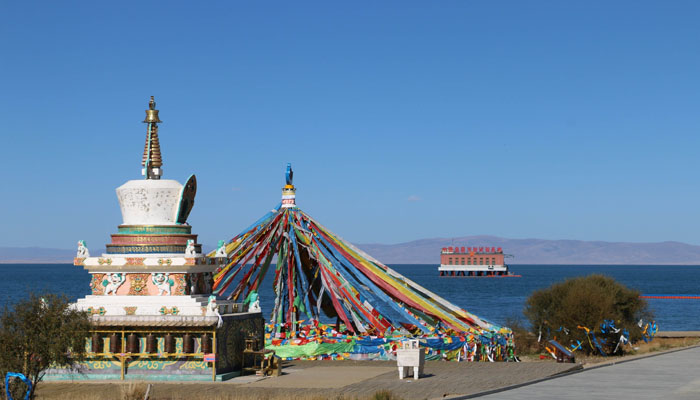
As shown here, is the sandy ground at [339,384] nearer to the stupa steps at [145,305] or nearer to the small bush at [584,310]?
the stupa steps at [145,305]

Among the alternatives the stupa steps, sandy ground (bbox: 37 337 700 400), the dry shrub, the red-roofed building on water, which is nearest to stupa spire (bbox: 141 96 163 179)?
the red-roofed building on water

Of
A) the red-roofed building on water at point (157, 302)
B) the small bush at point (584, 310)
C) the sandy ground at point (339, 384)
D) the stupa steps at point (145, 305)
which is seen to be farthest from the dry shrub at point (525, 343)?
the stupa steps at point (145, 305)

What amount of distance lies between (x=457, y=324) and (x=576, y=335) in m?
9.10

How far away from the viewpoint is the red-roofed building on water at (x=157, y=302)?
26.3 m

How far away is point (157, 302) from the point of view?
26750mm

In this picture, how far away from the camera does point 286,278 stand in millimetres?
35438

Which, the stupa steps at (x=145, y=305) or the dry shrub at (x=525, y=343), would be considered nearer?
the stupa steps at (x=145, y=305)

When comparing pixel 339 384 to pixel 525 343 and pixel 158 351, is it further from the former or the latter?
pixel 525 343

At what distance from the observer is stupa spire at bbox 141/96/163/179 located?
28484mm

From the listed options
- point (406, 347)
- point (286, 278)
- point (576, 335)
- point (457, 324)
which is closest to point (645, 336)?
point (576, 335)

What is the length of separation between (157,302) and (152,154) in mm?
4456

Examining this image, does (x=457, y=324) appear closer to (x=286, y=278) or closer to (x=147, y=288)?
(x=286, y=278)

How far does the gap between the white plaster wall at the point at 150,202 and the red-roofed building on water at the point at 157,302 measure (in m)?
0.03

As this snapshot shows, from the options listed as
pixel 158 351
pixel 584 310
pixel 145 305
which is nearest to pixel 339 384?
pixel 158 351
